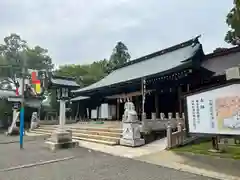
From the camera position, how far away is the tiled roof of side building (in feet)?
52.8

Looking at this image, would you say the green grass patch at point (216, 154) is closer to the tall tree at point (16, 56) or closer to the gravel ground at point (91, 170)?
the gravel ground at point (91, 170)

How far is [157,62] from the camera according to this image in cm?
1903

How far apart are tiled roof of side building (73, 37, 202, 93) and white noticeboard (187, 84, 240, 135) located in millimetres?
7903

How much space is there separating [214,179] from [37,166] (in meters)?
4.98

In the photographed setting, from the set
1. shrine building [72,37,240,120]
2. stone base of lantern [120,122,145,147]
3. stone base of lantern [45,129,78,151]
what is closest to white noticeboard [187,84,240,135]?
stone base of lantern [120,122,145,147]

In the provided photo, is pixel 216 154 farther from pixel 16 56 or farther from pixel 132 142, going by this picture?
pixel 16 56

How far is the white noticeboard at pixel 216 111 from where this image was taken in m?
6.01

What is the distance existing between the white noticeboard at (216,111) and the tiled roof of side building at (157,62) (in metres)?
7.90

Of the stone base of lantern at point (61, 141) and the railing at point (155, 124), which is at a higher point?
the railing at point (155, 124)

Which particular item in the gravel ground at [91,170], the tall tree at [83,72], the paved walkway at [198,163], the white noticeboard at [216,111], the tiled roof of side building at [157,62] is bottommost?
the gravel ground at [91,170]

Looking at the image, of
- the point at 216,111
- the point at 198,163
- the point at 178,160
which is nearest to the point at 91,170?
the point at 178,160

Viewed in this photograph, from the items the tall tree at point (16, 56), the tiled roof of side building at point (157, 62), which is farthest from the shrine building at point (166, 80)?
the tall tree at point (16, 56)

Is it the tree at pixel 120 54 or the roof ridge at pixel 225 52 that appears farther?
the tree at pixel 120 54

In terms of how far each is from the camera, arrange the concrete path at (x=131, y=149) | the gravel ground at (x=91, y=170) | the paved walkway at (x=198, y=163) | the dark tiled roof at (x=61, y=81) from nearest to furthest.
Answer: the gravel ground at (x=91, y=170) < the paved walkway at (x=198, y=163) < the concrete path at (x=131, y=149) < the dark tiled roof at (x=61, y=81)
